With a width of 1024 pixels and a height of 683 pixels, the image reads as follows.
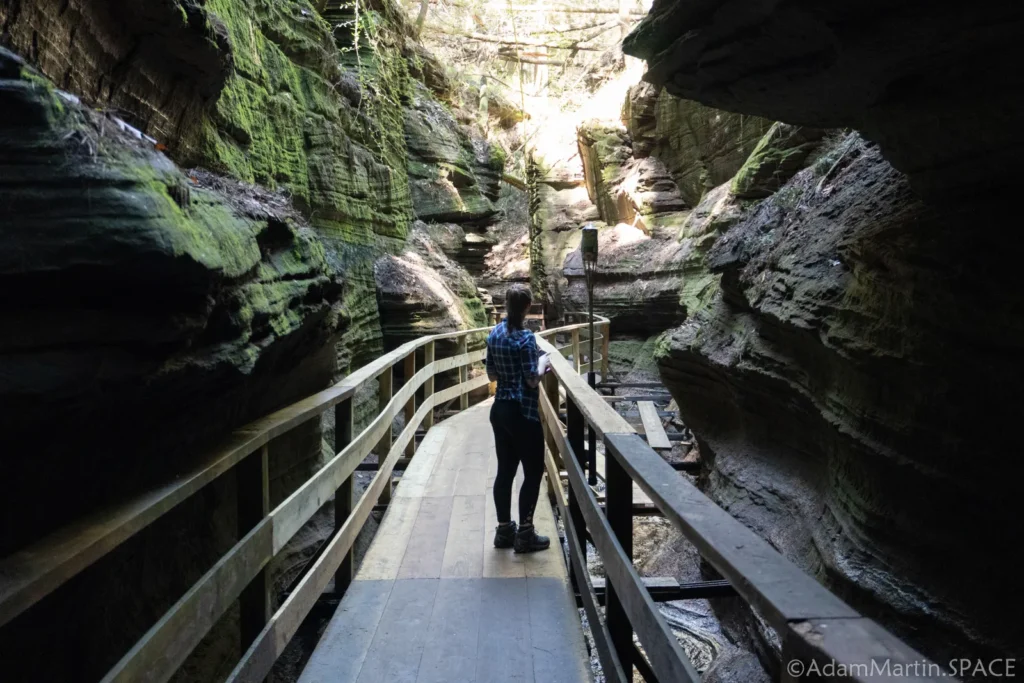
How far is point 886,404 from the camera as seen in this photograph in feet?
11.9

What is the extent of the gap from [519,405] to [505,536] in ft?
3.01

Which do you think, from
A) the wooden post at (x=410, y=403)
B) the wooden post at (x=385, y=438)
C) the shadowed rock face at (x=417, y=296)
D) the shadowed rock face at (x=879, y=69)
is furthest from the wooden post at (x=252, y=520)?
the shadowed rock face at (x=417, y=296)

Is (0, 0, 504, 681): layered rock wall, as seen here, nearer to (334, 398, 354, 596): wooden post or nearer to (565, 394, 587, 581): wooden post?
(334, 398, 354, 596): wooden post

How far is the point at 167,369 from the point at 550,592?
94.2 inches

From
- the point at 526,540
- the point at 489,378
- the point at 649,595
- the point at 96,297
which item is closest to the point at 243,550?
the point at 96,297

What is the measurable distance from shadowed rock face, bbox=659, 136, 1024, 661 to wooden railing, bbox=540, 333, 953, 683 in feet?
5.51

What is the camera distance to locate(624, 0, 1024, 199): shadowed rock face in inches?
107

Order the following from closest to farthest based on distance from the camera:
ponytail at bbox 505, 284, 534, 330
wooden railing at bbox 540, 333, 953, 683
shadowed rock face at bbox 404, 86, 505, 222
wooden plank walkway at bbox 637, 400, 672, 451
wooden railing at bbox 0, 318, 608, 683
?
1. wooden railing at bbox 540, 333, 953, 683
2. wooden railing at bbox 0, 318, 608, 683
3. ponytail at bbox 505, 284, 534, 330
4. wooden plank walkway at bbox 637, 400, 672, 451
5. shadowed rock face at bbox 404, 86, 505, 222

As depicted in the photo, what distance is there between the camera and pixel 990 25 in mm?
2551

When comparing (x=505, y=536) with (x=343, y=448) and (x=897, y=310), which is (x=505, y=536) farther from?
(x=897, y=310)

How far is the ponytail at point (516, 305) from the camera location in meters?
3.78

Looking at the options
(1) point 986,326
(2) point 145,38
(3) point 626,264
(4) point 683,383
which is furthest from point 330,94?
(3) point 626,264

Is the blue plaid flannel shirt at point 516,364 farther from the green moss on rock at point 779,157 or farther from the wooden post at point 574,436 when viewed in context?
the green moss on rock at point 779,157

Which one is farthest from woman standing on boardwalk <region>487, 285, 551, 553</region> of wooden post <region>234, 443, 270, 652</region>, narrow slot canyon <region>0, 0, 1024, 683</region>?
wooden post <region>234, 443, 270, 652</region>
